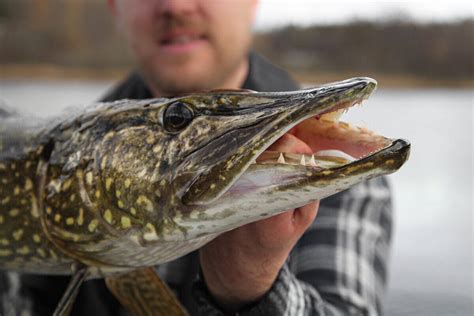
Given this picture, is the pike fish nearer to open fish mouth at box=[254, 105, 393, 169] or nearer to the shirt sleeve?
open fish mouth at box=[254, 105, 393, 169]

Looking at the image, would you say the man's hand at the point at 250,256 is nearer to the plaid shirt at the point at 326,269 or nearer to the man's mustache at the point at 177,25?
the plaid shirt at the point at 326,269

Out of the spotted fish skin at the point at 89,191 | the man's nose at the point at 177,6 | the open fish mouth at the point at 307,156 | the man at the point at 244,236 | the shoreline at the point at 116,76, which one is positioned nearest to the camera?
the open fish mouth at the point at 307,156

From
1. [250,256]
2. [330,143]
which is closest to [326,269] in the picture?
[250,256]

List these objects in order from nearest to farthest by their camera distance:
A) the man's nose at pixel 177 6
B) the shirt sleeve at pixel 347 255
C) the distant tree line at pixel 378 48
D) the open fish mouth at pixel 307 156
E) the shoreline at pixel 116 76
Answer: the open fish mouth at pixel 307 156, the shirt sleeve at pixel 347 255, the man's nose at pixel 177 6, the shoreline at pixel 116 76, the distant tree line at pixel 378 48

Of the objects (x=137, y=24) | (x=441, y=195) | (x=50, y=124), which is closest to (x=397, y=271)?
(x=441, y=195)

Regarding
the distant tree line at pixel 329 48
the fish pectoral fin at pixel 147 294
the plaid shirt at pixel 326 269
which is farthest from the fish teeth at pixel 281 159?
the distant tree line at pixel 329 48

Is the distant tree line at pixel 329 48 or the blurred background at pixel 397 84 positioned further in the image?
the distant tree line at pixel 329 48

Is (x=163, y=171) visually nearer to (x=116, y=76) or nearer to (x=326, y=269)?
(x=326, y=269)
